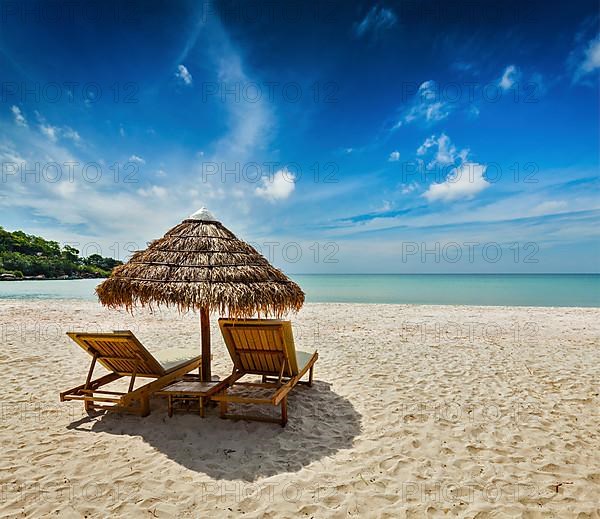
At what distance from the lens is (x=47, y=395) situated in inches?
195

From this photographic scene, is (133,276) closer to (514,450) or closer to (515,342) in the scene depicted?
(514,450)

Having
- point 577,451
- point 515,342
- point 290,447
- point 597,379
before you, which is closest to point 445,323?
point 515,342

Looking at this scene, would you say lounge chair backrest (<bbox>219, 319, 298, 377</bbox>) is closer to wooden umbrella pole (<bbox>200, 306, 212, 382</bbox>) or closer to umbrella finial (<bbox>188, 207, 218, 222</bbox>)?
wooden umbrella pole (<bbox>200, 306, 212, 382</bbox>)

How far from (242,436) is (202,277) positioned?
1.77m

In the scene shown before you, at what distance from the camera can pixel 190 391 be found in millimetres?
4133

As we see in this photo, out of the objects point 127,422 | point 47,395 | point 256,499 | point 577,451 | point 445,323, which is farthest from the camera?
point 445,323

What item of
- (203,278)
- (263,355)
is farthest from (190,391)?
(203,278)

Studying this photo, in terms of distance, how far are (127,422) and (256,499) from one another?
83.4 inches

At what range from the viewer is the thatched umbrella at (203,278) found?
163 inches

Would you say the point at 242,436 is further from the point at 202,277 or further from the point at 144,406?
the point at 202,277

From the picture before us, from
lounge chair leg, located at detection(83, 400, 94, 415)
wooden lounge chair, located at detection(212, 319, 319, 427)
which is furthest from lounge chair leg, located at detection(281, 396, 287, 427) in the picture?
lounge chair leg, located at detection(83, 400, 94, 415)

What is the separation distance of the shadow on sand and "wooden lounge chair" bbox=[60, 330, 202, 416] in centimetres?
26

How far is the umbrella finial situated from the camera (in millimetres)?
4938

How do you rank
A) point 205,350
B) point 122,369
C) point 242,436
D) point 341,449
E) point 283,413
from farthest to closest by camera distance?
point 205,350 → point 122,369 → point 283,413 → point 242,436 → point 341,449
